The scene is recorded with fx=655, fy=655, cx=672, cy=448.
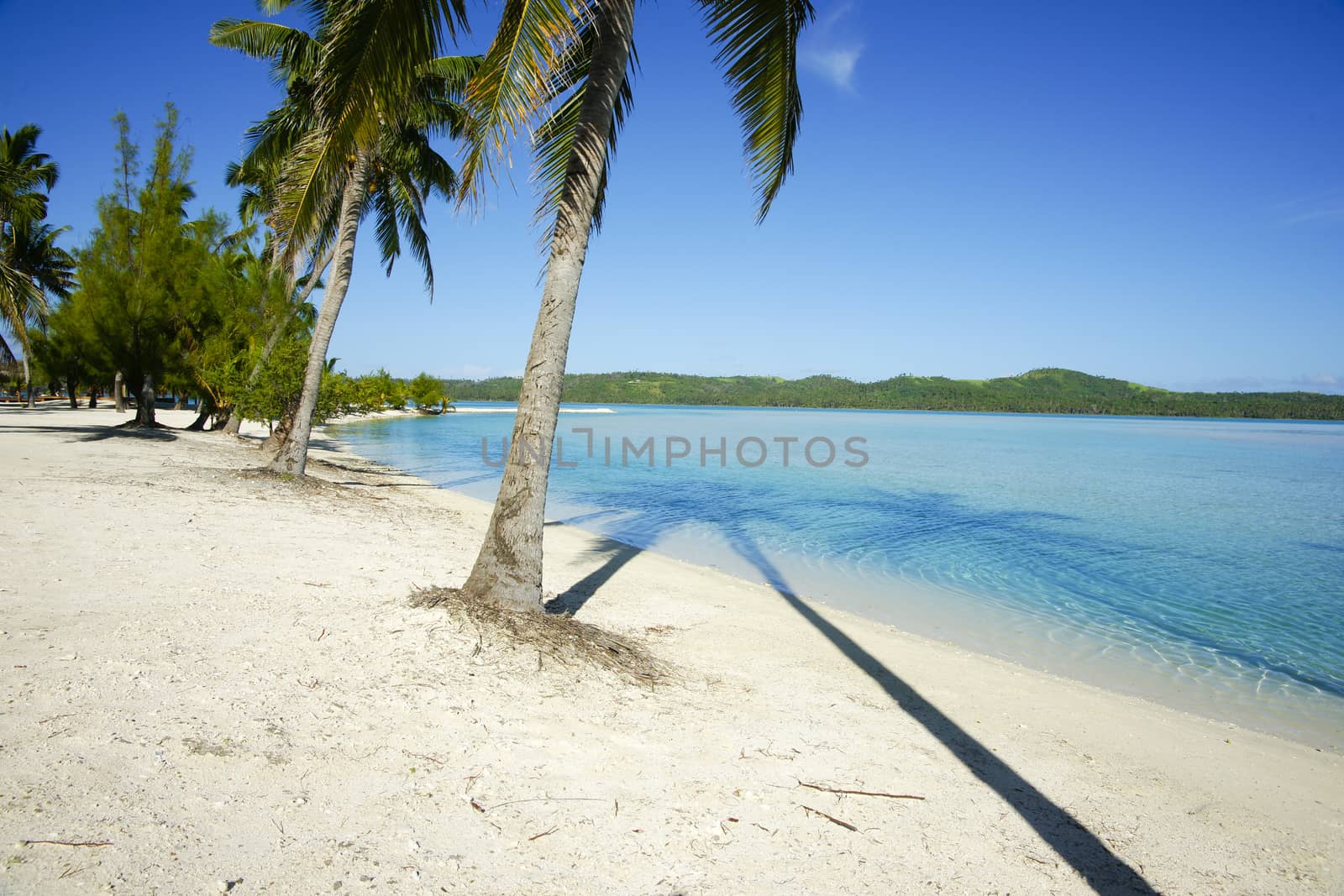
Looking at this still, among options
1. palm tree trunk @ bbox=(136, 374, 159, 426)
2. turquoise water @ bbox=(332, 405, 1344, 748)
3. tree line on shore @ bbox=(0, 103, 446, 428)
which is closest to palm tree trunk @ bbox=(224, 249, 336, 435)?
tree line on shore @ bbox=(0, 103, 446, 428)

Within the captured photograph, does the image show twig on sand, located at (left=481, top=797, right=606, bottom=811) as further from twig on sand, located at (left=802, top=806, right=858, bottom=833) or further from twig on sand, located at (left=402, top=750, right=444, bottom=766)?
twig on sand, located at (left=802, top=806, right=858, bottom=833)

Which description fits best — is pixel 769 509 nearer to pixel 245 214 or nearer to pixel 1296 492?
pixel 1296 492

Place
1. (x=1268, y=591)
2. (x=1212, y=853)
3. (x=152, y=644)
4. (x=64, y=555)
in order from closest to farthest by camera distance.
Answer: (x=1212, y=853)
(x=152, y=644)
(x=64, y=555)
(x=1268, y=591)

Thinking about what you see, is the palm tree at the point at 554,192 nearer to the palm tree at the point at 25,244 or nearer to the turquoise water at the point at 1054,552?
the turquoise water at the point at 1054,552

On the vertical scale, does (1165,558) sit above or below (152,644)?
below

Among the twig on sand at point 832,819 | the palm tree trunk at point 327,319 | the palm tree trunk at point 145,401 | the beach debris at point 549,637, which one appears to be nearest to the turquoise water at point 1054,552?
the beach debris at point 549,637

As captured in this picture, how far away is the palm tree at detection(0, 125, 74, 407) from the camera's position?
12898mm

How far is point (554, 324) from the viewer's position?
15.5 ft

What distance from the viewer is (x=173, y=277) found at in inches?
728

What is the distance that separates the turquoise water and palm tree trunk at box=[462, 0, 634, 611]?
5.17 m

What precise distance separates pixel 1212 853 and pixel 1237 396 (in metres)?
188

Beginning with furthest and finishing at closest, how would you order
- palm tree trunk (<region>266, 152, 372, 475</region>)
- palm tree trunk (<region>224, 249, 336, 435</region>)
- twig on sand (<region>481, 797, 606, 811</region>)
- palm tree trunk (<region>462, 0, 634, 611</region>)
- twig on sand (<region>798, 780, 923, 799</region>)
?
1. palm tree trunk (<region>224, 249, 336, 435</region>)
2. palm tree trunk (<region>266, 152, 372, 475</region>)
3. palm tree trunk (<region>462, 0, 634, 611</region>)
4. twig on sand (<region>798, 780, 923, 799</region>)
5. twig on sand (<region>481, 797, 606, 811</region>)

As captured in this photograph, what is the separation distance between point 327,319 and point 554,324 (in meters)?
8.93

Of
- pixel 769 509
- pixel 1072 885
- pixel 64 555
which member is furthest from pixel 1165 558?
pixel 64 555
